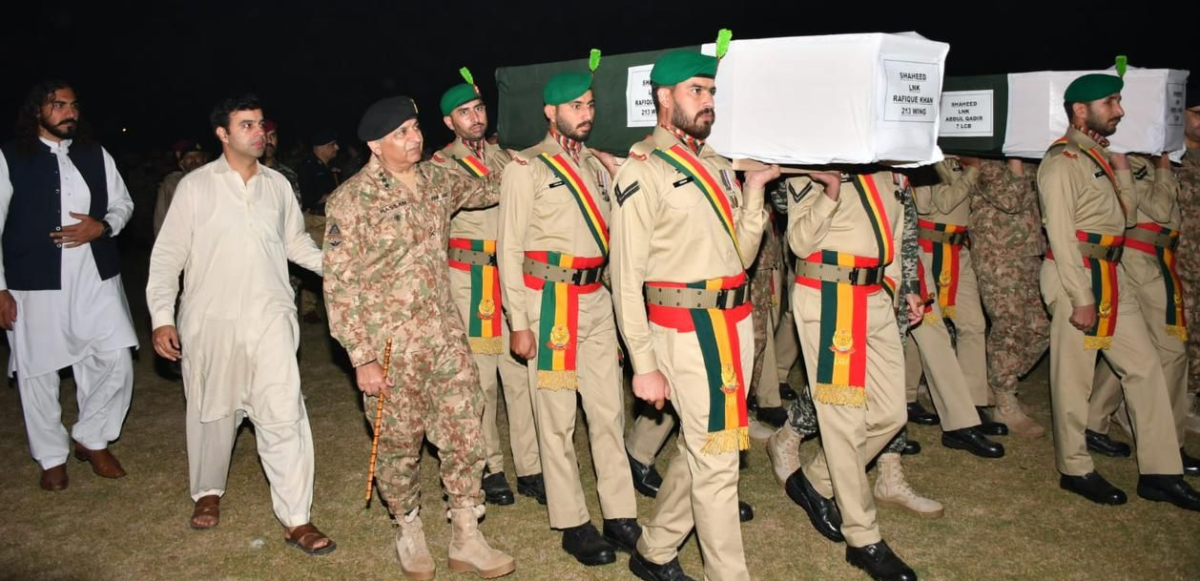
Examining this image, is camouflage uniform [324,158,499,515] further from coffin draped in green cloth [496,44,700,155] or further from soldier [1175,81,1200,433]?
soldier [1175,81,1200,433]

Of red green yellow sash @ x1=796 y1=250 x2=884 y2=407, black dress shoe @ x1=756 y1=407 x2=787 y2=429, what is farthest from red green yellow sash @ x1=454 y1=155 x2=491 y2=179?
black dress shoe @ x1=756 y1=407 x2=787 y2=429

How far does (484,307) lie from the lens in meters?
4.99

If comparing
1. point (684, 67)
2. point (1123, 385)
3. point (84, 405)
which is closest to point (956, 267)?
point (1123, 385)

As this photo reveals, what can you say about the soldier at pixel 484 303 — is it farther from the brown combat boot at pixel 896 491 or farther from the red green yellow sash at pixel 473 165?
the brown combat boot at pixel 896 491

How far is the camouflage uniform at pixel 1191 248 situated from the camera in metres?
6.17

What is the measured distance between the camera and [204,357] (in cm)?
434

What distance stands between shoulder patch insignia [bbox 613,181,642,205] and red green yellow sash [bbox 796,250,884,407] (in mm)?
1155

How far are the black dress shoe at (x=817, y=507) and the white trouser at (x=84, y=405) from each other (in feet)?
12.1

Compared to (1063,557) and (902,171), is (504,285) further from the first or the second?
(1063,557)

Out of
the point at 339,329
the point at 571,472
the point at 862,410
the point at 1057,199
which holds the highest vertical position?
the point at 1057,199

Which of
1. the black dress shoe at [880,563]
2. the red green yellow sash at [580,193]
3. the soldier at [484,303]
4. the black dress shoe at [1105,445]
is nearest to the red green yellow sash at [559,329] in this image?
the red green yellow sash at [580,193]

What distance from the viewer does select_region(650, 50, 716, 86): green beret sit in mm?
3453

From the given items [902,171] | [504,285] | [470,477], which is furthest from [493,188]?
[902,171]

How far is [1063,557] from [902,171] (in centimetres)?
186
